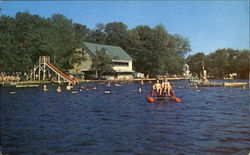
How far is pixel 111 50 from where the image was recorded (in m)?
69.9

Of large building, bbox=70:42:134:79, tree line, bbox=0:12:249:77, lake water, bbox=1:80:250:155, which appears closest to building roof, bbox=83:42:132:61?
large building, bbox=70:42:134:79

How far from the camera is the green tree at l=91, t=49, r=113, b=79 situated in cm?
6394

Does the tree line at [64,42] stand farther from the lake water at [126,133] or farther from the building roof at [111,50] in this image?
the lake water at [126,133]

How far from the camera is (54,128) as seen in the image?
14.2 metres

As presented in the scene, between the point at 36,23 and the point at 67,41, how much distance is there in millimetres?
8754

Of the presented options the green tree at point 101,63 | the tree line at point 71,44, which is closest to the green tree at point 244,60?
the tree line at point 71,44

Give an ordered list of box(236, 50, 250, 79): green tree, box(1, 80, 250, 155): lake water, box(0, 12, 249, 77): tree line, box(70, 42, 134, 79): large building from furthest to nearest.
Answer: box(70, 42, 134, 79): large building, box(0, 12, 249, 77): tree line, box(236, 50, 250, 79): green tree, box(1, 80, 250, 155): lake water

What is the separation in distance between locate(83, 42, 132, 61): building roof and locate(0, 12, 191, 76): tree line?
1483 millimetres

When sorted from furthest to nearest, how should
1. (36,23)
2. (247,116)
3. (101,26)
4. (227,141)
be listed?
(36,23) → (101,26) → (247,116) → (227,141)

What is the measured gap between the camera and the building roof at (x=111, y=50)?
67188 millimetres


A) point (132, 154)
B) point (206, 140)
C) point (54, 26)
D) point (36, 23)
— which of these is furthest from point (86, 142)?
point (54, 26)

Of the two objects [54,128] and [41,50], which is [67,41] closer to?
[41,50]

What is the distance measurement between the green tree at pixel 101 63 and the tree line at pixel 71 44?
3243 millimetres

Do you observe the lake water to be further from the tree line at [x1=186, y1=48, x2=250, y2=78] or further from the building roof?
the building roof
